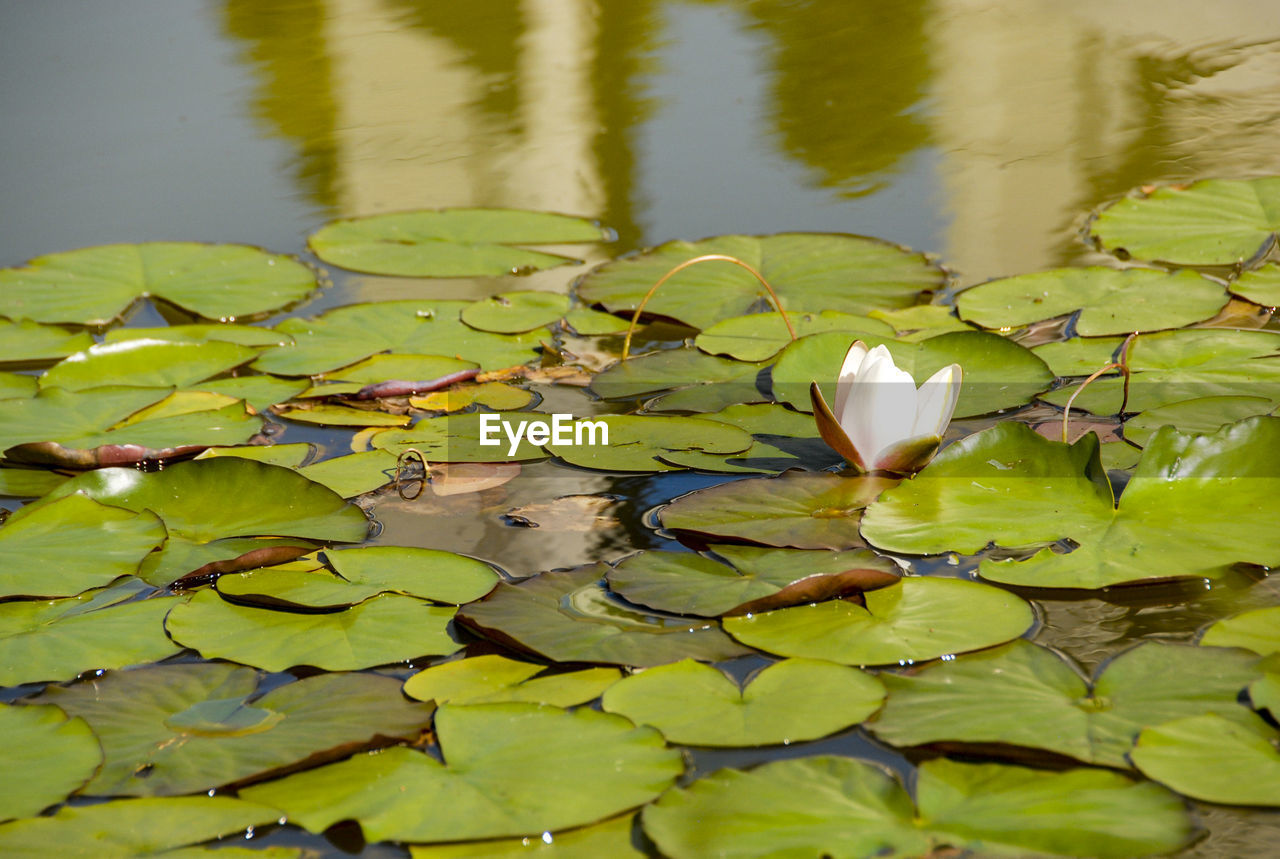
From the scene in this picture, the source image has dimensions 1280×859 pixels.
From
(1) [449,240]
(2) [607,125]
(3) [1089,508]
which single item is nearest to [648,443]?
(3) [1089,508]

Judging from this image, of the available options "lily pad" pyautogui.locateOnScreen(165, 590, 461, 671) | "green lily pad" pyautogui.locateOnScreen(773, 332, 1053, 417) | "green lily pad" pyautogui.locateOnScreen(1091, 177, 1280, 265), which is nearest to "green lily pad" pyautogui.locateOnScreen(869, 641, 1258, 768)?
"lily pad" pyautogui.locateOnScreen(165, 590, 461, 671)

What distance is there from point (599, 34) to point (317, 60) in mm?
1041

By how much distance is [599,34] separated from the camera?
439cm

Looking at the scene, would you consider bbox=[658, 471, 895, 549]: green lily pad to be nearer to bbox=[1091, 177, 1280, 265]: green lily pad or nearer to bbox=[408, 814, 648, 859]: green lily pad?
bbox=[408, 814, 648, 859]: green lily pad

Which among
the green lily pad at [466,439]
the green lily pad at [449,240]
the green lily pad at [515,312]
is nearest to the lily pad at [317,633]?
the green lily pad at [466,439]

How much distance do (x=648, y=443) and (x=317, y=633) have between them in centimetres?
60

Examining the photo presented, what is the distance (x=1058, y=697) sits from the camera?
1.12 metres

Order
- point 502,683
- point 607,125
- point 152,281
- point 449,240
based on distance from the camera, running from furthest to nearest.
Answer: point 607,125 → point 449,240 → point 152,281 → point 502,683

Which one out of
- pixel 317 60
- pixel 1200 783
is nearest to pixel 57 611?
pixel 1200 783

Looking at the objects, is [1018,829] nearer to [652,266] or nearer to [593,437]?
[593,437]

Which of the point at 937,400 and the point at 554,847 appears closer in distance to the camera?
the point at 554,847

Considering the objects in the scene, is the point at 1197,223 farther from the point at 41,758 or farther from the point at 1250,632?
the point at 41,758

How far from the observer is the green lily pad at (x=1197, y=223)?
7.48 feet

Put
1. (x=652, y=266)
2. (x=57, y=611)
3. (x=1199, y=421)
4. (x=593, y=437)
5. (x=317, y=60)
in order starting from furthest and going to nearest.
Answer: (x=317, y=60), (x=652, y=266), (x=593, y=437), (x=1199, y=421), (x=57, y=611)
